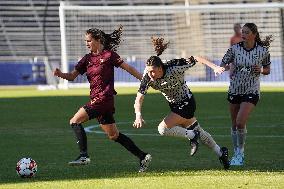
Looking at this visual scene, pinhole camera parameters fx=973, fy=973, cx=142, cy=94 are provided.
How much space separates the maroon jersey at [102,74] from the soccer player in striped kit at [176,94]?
29.7 inches

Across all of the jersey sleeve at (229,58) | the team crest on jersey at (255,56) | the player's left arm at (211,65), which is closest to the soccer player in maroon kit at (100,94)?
the player's left arm at (211,65)

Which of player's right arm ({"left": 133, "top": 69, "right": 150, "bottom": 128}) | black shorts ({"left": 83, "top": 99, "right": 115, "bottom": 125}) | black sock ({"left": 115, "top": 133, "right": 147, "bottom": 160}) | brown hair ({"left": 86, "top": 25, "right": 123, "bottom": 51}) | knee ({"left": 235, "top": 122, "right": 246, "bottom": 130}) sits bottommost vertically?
black sock ({"left": 115, "top": 133, "right": 147, "bottom": 160})

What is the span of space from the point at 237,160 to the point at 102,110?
2157 mm

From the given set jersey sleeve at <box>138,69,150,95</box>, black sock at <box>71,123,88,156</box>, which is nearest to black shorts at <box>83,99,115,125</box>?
black sock at <box>71,123,88,156</box>

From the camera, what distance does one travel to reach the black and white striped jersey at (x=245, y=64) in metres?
14.7

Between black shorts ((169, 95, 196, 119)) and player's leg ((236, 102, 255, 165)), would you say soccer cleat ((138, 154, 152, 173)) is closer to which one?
black shorts ((169, 95, 196, 119))

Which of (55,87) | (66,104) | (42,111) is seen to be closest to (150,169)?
(42,111)

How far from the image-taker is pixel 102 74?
545 inches

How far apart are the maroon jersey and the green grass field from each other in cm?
105

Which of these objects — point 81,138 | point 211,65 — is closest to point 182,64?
point 211,65

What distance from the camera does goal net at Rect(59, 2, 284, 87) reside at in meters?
Result: 40.5

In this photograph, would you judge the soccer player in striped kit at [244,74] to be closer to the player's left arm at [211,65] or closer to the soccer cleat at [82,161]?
the player's left arm at [211,65]

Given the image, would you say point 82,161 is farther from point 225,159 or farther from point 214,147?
point 225,159

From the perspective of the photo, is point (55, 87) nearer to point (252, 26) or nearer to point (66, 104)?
point (66, 104)
